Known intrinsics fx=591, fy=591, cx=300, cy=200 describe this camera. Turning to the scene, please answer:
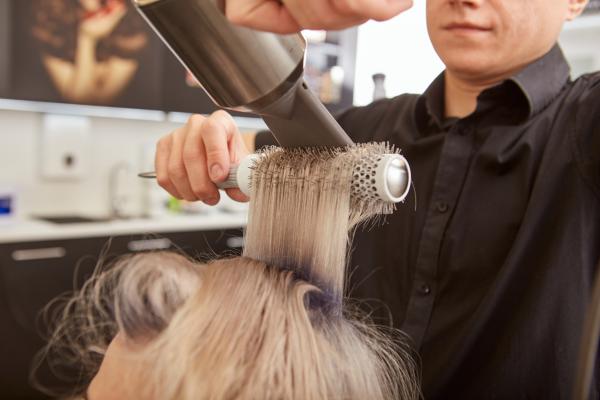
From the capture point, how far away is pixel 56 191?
341cm

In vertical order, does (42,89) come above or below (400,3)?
above

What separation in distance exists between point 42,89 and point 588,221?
9.46 feet

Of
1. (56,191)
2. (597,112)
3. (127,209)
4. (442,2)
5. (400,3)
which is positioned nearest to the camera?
(400,3)

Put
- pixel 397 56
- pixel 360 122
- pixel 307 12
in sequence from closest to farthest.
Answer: pixel 307 12 → pixel 360 122 → pixel 397 56

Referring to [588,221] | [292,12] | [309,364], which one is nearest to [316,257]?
[309,364]

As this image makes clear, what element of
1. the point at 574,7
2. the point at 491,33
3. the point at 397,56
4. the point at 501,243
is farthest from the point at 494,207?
the point at 397,56

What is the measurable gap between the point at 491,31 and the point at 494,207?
310 millimetres

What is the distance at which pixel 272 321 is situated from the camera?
0.72 m

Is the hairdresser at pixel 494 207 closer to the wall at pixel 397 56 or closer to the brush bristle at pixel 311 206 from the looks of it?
the brush bristle at pixel 311 206

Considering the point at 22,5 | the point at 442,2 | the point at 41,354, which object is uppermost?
the point at 22,5

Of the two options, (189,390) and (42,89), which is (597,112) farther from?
(42,89)

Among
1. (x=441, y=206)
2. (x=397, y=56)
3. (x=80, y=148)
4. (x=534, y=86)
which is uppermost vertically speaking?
(x=397, y=56)

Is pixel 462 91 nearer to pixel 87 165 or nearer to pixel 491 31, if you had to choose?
pixel 491 31

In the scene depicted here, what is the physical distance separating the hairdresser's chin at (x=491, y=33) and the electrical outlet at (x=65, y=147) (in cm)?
272
